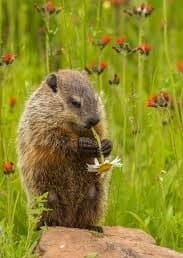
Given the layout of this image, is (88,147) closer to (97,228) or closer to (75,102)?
(75,102)

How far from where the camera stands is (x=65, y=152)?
6.31 m

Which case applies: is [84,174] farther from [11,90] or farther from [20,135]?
[11,90]

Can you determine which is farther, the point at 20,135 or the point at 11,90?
the point at 11,90

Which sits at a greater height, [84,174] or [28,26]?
[28,26]

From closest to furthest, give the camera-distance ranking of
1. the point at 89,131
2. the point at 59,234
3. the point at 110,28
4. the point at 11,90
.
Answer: the point at 59,234 < the point at 89,131 < the point at 11,90 < the point at 110,28

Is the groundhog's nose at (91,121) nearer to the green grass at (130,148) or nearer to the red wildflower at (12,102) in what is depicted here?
the green grass at (130,148)

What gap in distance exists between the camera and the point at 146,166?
25.5 feet

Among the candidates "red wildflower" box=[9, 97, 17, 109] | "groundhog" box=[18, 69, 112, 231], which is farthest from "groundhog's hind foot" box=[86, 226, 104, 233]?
"red wildflower" box=[9, 97, 17, 109]

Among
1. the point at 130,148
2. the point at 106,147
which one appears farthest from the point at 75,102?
the point at 130,148

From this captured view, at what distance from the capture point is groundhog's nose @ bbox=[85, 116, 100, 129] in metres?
6.14

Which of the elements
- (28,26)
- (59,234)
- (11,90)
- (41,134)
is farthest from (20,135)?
(28,26)

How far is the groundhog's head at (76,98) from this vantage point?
6219 millimetres

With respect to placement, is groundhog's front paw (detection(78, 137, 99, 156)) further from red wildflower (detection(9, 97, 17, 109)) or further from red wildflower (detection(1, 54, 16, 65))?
red wildflower (detection(9, 97, 17, 109))

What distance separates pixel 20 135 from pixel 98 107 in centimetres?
54
